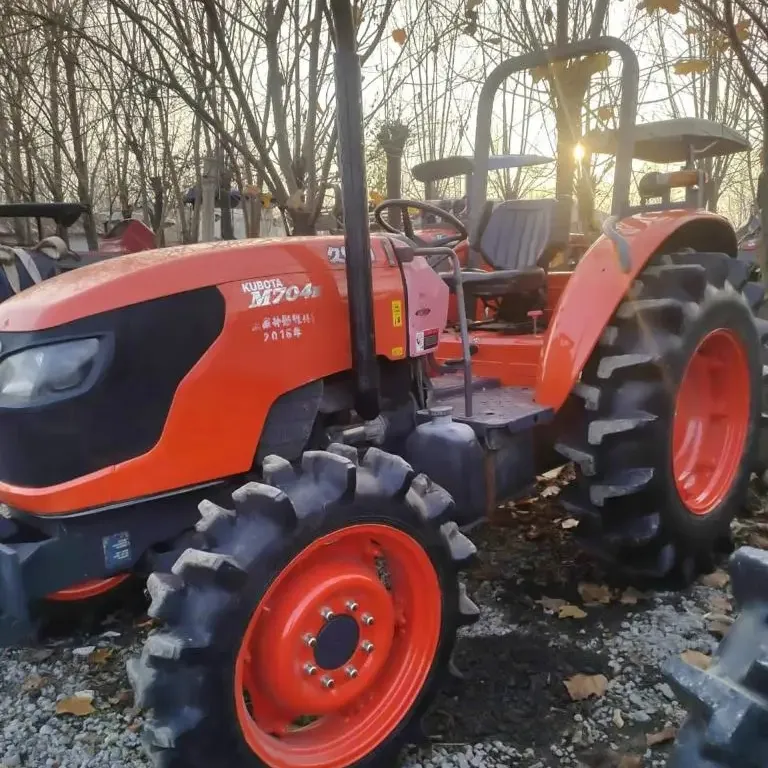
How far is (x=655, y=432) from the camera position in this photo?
2.66m

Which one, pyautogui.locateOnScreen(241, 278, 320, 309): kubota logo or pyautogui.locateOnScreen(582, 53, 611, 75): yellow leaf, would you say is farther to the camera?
pyautogui.locateOnScreen(582, 53, 611, 75): yellow leaf

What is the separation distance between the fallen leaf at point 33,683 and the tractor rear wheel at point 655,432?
70.9 inches

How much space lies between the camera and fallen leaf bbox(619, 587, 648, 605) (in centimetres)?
283

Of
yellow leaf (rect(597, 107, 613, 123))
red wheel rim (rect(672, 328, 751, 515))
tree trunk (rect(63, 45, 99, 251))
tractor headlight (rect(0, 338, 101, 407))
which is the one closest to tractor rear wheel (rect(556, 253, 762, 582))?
red wheel rim (rect(672, 328, 751, 515))

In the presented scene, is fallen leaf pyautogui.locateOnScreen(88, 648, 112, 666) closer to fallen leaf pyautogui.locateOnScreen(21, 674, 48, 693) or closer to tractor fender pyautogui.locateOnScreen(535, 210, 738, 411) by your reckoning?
fallen leaf pyautogui.locateOnScreen(21, 674, 48, 693)

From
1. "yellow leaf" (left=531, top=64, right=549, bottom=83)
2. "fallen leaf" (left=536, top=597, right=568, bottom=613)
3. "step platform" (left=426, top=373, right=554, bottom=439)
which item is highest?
"yellow leaf" (left=531, top=64, right=549, bottom=83)

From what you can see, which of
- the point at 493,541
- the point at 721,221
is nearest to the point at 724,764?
the point at 493,541

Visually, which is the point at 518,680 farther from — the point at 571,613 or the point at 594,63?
the point at 594,63

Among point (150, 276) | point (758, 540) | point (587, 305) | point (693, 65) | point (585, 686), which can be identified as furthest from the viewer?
point (693, 65)

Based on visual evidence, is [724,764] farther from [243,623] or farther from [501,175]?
[501,175]

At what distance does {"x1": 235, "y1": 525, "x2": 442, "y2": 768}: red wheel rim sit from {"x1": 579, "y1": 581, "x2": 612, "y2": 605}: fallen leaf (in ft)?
3.30

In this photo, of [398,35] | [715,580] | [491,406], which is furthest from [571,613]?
[398,35]

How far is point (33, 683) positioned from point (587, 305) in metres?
2.14

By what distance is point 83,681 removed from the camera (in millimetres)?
2504
